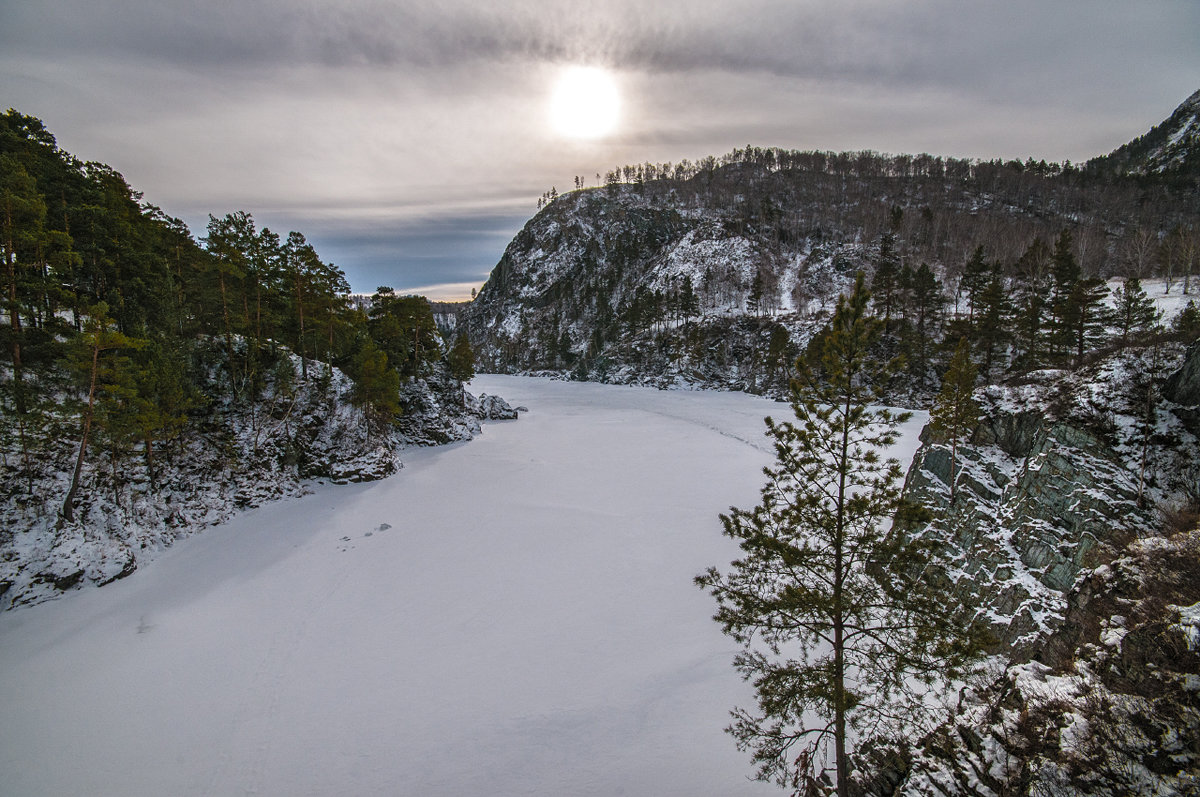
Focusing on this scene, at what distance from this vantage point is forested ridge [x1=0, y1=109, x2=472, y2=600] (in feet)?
57.8

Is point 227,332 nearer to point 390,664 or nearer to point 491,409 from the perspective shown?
point 390,664

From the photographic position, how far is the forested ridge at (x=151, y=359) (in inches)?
694

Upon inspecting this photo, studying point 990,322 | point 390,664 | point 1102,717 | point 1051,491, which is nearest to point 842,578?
point 1102,717

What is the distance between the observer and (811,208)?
510 feet

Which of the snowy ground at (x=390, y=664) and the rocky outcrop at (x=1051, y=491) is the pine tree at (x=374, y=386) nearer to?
the snowy ground at (x=390, y=664)

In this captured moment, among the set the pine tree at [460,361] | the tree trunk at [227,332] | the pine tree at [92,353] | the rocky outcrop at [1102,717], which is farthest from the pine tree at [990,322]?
the tree trunk at [227,332]

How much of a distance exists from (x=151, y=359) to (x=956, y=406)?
38.0 m

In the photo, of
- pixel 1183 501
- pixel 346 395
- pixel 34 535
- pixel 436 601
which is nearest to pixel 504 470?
pixel 346 395

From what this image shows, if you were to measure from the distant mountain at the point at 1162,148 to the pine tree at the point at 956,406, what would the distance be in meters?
200

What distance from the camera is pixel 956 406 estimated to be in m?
20.0

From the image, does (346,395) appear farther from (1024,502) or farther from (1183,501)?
(1183,501)

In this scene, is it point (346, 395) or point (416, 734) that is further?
point (346, 395)

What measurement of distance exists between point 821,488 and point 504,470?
26791 mm

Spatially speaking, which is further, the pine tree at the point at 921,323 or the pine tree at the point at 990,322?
the pine tree at the point at 921,323
